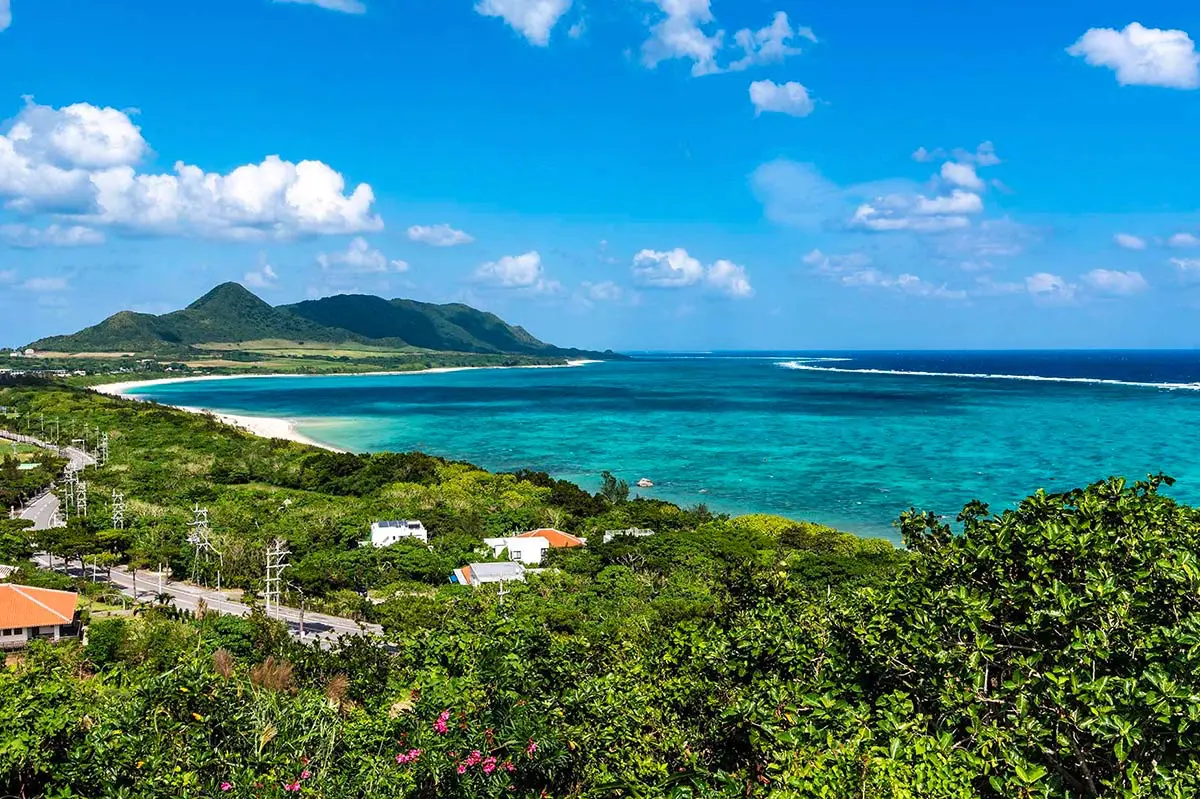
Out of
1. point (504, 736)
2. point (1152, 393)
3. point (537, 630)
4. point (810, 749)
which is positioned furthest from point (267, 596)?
point (1152, 393)

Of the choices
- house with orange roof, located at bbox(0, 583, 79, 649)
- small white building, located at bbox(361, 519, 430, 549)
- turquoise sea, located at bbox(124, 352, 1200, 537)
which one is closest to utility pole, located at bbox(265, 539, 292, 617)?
small white building, located at bbox(361, 519, 430, 549)

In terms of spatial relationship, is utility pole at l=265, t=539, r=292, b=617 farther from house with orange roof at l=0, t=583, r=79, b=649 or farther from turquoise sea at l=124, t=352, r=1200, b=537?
turquoise sea at l=124, t=352, r=1200, b=537

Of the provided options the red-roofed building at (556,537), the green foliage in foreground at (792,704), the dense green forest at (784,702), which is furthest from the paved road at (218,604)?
the green foliage in foreground at (792,704)

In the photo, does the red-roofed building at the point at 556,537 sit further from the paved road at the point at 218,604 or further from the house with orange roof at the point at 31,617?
the house with orange roof at the point at 31,617

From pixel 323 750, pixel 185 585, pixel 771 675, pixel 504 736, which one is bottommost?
pixel 185 585

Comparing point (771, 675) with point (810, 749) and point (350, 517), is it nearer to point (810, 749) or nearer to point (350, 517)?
point (810, 749)

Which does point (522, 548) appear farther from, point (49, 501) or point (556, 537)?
point (49, 501)

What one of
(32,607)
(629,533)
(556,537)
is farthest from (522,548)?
(32,607)
